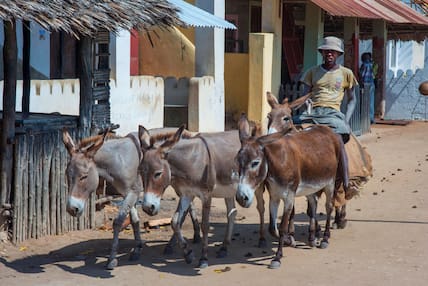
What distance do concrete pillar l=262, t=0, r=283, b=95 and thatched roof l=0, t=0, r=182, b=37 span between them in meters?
9.41

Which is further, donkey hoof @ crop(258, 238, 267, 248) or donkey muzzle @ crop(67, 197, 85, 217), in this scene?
donkey hoof @ crop(258, 238, 267, 248)

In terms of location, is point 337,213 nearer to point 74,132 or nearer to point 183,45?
point 74,132

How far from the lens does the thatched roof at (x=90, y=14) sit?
8.27 metres

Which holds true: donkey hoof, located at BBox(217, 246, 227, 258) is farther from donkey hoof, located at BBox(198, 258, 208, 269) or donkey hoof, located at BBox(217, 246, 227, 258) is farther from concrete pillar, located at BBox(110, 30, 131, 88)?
concrete pillar, located at BBox(110, 30, 131, 88)

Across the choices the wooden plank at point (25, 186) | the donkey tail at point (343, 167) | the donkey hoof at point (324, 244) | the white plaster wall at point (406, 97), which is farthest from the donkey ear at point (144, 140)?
the white plaster wall at point (406, 97)

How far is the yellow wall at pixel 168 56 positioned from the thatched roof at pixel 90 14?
9516 millimetres

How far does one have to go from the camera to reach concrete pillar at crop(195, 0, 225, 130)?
1766 centimetres

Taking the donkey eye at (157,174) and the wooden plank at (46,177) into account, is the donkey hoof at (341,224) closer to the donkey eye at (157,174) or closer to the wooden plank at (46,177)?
the donkey eye at (157,174)

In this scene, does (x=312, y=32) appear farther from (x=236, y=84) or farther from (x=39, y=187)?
(x=39, y=187)

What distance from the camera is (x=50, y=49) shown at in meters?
17.2

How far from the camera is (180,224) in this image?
8773 mm

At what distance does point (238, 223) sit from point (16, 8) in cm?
417

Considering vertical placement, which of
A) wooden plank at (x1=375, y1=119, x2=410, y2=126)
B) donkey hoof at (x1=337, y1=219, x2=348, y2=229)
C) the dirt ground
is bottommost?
the dirt ground

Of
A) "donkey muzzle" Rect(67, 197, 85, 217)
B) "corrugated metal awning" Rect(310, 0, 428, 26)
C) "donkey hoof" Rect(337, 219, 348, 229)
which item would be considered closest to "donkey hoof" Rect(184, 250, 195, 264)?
"donkey muzzle" Rect(67, 197, 85, 217)
